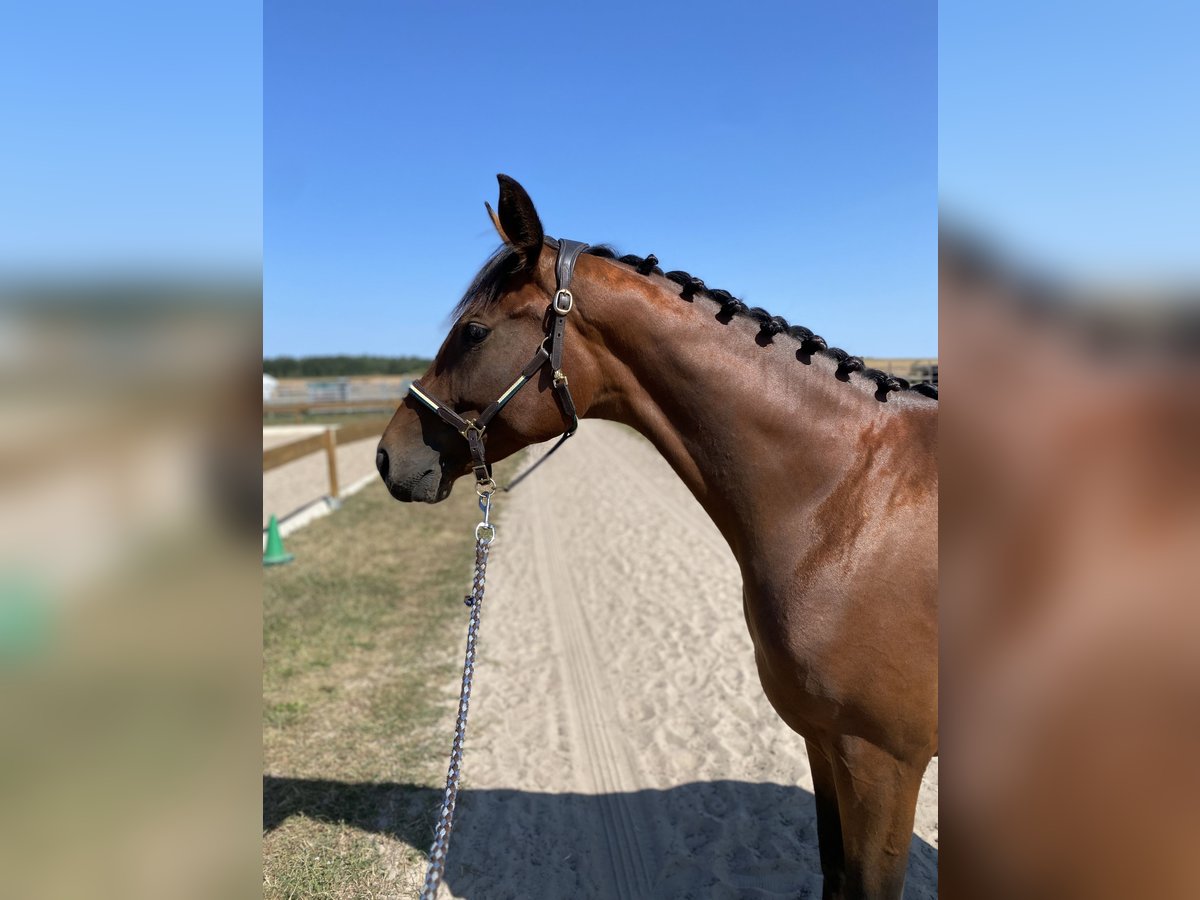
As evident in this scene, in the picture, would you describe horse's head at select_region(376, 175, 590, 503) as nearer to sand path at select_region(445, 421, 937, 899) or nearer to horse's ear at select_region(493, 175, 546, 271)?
horse's ear at select_region(493, 175, 546, 271)

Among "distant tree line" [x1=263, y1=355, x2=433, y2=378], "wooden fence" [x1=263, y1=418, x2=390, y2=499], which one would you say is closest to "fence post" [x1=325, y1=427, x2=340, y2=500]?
"wooden fence" [x1=263, y1=418, x2=390, y2=499]

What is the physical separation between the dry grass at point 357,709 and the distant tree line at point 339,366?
5427 centimetres

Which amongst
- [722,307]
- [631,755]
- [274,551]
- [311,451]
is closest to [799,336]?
[722,307]

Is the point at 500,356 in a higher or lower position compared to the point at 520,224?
lower

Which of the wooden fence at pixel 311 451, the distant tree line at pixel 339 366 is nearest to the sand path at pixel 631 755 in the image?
the wooden fence at pixel 311 451

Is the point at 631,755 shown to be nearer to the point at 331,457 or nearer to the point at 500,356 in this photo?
the point at 500,356

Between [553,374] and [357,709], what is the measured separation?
3.70 m

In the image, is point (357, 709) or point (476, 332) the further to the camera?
point (357, 709)

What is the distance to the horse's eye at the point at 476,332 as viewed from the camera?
2250mm

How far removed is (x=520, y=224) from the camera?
2.19 meters

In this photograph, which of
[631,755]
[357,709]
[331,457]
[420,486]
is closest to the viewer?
[420,486]
